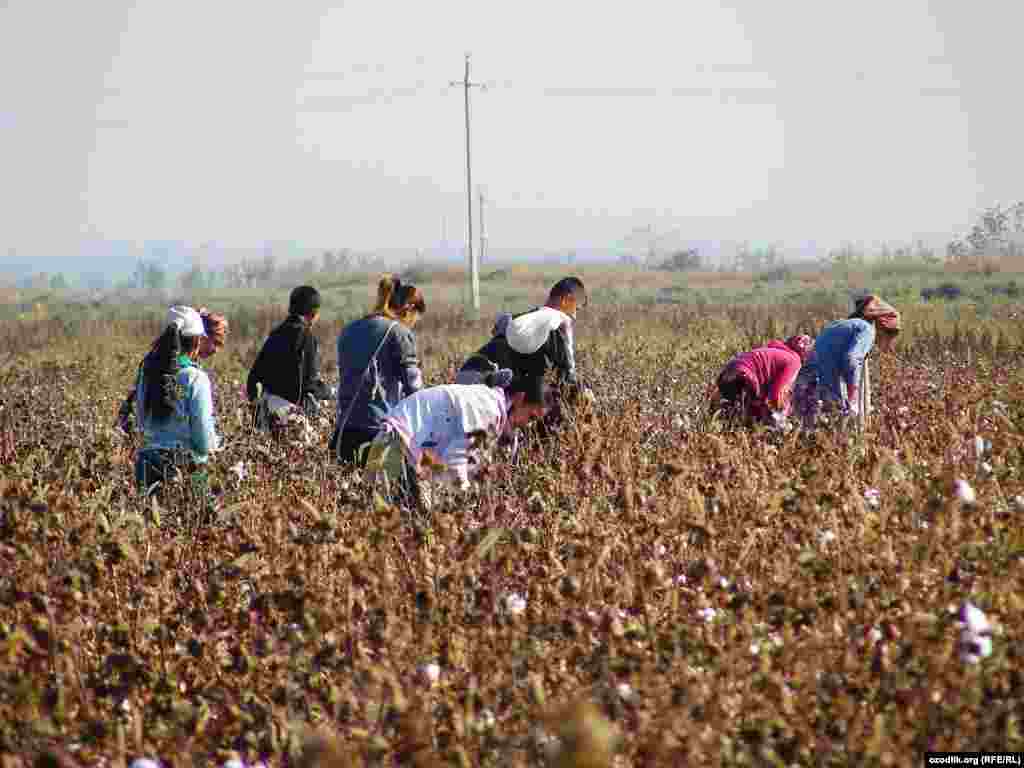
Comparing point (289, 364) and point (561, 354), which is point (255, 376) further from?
point (561, 354)

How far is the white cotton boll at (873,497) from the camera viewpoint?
13.5 feet

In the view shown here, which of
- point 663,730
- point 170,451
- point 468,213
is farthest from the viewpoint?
point 468,213

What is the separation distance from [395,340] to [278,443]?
0.79 meters

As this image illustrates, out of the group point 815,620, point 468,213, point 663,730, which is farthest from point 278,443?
point 468,213

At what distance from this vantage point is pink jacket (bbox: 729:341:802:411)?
6.56 m

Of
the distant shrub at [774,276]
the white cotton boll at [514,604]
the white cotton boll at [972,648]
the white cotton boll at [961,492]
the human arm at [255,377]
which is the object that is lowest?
the distant shrub at [774,276]

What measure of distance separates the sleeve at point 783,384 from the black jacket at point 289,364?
255 cm

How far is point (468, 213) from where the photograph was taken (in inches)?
1330

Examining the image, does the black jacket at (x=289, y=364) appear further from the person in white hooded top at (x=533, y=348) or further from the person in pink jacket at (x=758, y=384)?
the person in pink jacket at (x=758, y=384)

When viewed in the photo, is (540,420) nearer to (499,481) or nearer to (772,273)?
(499,481)

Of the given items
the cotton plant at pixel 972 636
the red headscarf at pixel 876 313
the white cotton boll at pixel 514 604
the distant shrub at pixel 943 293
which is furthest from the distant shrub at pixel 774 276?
the cotton plant at pixel 972 636

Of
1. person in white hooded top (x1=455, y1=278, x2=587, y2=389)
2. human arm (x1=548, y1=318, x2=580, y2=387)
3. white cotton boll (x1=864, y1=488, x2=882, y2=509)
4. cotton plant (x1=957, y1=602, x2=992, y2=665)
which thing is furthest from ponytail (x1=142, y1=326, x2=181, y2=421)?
cotton plant (x1=957, y1=602, x2=992, y2=665)

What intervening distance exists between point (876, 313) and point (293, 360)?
3.28 metres

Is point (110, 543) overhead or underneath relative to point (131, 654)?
overhead
